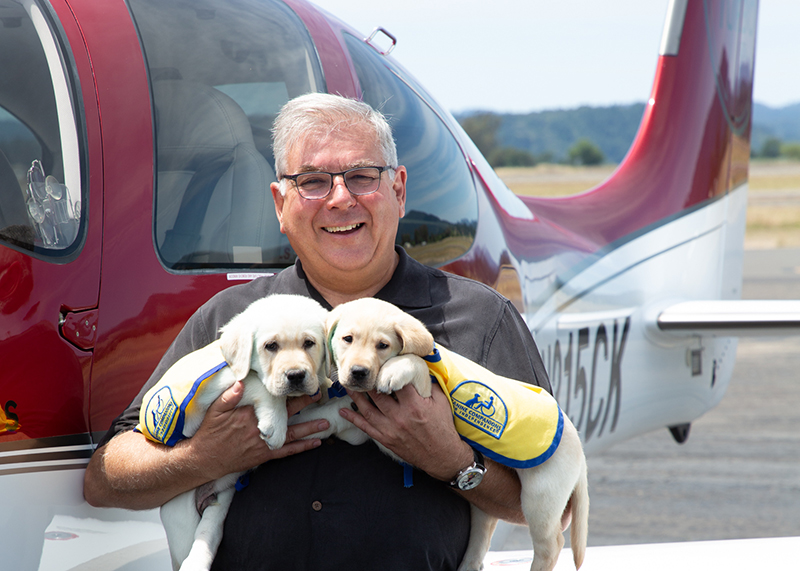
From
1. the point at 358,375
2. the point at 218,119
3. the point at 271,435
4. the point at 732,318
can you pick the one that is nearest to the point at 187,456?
the point at 271,435

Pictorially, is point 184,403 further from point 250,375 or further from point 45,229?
point 45,229

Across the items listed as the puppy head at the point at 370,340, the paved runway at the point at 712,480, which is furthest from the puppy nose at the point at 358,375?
the paved runway at the point at 712,480

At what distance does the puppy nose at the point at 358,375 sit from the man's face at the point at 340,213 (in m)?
0.50

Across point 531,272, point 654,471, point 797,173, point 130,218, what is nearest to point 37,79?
point 130,218

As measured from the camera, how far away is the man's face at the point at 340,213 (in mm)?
2316

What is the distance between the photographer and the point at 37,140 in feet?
7.18

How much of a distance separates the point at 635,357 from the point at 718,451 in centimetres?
439

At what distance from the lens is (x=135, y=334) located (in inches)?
90.4

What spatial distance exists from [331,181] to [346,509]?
2.87 ft

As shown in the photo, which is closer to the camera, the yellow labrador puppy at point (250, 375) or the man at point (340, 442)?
the yellow labrador puppy at point (250, 375)

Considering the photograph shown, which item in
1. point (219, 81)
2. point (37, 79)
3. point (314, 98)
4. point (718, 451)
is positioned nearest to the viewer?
point (37, 79)

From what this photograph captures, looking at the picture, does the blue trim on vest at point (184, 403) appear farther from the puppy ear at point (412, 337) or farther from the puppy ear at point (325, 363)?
the puppy ear at point (412, 337)

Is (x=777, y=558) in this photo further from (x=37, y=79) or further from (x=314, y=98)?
(x=37, y=79)

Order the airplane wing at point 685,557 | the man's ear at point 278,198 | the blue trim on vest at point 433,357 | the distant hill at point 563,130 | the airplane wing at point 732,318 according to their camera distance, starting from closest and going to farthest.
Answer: the blue trim on vest at point 433,357 → the man's ear at point 278,198 → the airplane wing at point 685,557 → the airplane wing at point 732,318 → the distant hill at point 563,130
